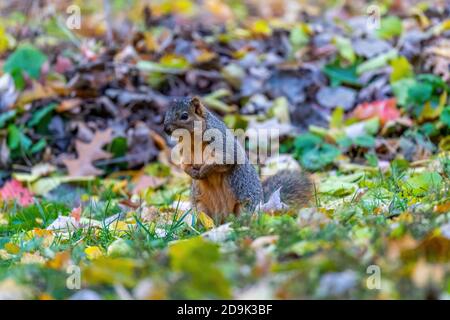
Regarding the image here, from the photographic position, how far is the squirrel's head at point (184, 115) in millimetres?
3928

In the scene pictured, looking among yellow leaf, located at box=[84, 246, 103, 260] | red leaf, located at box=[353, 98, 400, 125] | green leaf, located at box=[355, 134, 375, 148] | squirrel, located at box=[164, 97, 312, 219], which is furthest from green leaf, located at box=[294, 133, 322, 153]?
yellow leaf, located at box=[84, 246, 103, 260]

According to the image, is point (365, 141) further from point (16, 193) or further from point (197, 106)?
point (16, 193)

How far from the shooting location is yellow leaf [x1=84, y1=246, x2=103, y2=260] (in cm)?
300

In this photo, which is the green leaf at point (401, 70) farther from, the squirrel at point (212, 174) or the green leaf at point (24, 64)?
the green leaf at point (24, 64)

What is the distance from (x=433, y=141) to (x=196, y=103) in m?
1.99

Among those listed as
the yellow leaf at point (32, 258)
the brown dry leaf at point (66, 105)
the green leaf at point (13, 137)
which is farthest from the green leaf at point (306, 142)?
the yellow leaf at point (32, 258)

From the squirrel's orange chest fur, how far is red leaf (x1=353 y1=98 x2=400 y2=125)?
195 centimetres

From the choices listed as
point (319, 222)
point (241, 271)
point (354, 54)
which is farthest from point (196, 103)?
point (354, 54)

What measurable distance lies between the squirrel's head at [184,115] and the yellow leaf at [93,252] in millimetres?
942

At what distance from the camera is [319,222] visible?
288cm

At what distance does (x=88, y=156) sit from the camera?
563 centimetres

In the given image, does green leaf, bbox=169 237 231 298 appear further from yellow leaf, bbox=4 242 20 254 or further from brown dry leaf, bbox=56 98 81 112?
brown dry leaf, bbox=56 98 81 112

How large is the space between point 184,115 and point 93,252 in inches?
41.6

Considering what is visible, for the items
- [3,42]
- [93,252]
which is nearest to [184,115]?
[93,252]
